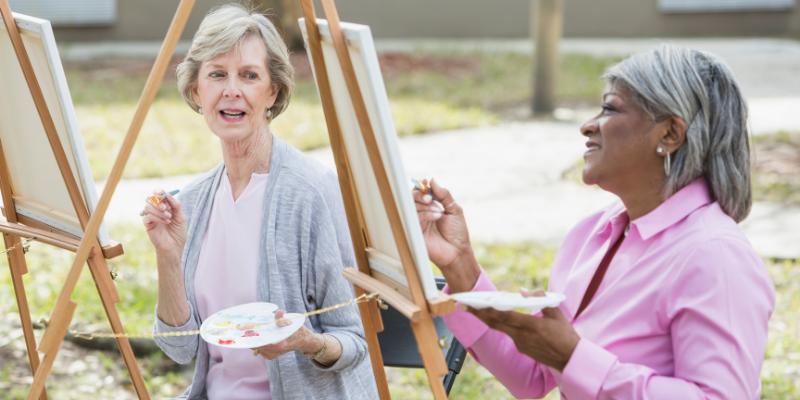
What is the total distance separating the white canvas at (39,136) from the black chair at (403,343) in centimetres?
94

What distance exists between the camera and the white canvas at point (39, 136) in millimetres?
1738

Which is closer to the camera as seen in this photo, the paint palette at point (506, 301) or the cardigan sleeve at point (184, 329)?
the paint palette at point (506, 301)

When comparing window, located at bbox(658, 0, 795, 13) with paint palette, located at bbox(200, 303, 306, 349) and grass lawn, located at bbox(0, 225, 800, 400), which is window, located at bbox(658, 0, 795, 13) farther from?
paint palette, located at bbox(200, 303, 306, 349)

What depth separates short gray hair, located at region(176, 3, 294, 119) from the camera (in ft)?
6.57

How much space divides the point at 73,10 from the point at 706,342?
15863 millimetres

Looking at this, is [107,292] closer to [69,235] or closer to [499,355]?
[69,235]

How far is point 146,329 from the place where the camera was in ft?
12.2

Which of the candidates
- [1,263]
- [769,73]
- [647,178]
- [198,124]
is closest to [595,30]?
[769,73]

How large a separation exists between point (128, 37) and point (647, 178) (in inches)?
576

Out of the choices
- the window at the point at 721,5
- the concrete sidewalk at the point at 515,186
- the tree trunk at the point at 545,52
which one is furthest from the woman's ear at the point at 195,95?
the window at the point at 721,5

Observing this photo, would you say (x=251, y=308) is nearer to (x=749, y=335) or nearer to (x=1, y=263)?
(x=749, y=335)

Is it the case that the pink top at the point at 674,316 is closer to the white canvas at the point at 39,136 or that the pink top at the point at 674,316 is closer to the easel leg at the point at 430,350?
the easel leg at the point at 430,350

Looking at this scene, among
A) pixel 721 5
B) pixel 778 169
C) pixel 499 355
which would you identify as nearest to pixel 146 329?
pixel 499 355

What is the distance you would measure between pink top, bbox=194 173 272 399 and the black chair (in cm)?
45
